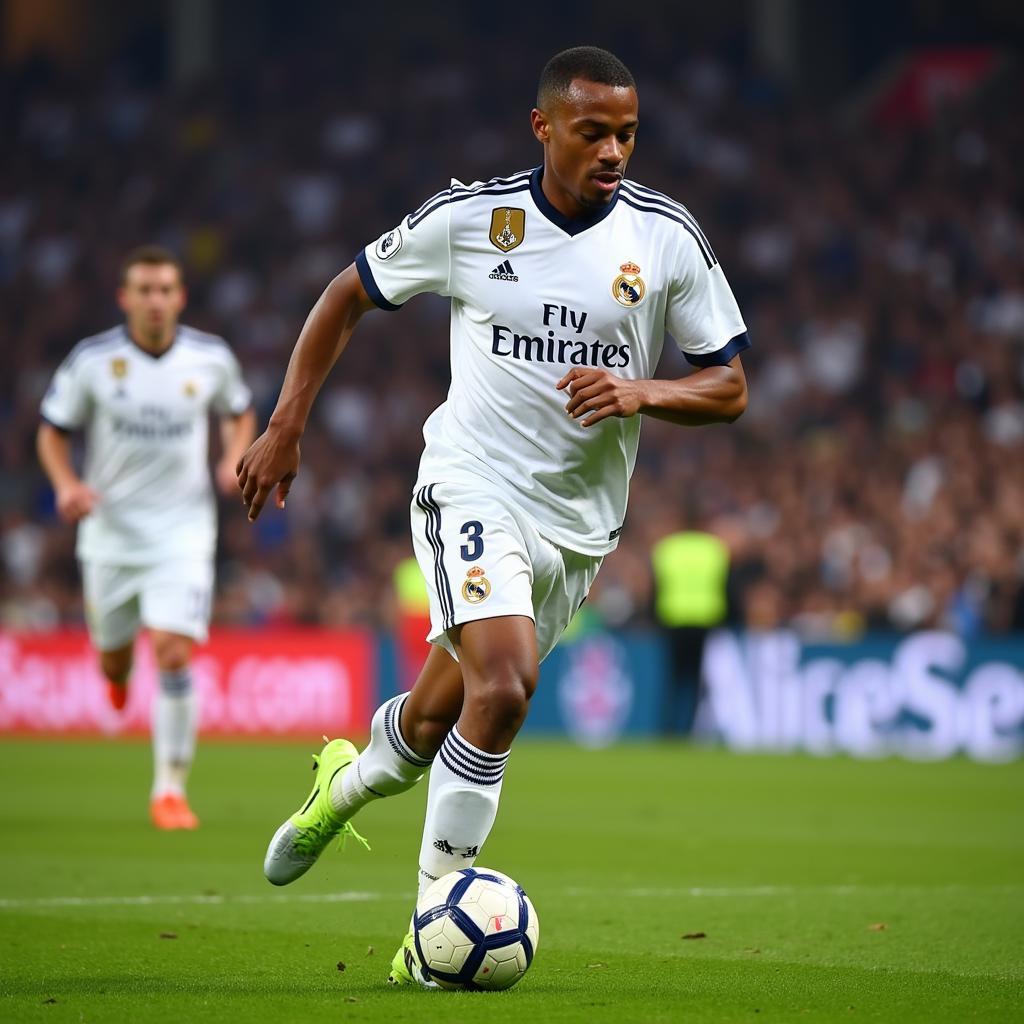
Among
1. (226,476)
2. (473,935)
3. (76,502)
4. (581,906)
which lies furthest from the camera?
(226,476)

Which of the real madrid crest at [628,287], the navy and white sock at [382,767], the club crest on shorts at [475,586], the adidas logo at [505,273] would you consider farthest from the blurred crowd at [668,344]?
the club crest on shorts at [475,586]

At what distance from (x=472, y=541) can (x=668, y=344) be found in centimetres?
1849

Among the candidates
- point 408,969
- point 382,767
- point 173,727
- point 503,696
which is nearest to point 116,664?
point 173,727

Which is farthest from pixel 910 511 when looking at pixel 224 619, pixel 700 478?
pixel 224 619

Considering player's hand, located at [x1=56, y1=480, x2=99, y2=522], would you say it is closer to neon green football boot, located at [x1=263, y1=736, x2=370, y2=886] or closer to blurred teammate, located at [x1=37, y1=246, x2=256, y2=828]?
blurred teammate, located at [x1=37, y1=246, x2=256, y2=828]

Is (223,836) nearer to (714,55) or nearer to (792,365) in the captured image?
(792,365)

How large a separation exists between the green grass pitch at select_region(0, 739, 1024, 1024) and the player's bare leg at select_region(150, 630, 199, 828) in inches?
8.2

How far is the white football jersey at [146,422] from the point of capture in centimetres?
1082

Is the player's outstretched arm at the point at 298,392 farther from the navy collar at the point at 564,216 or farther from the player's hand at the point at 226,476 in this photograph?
the player's hand at the point at 226,476

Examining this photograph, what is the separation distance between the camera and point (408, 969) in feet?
17.6

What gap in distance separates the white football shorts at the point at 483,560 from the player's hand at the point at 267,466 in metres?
0.38

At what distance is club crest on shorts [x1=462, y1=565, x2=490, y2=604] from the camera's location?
548cm

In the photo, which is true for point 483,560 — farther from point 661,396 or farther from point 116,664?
point 116,664

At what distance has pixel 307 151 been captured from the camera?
2916 cm
